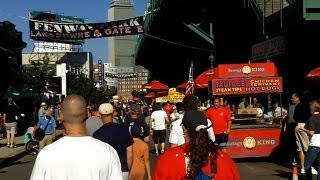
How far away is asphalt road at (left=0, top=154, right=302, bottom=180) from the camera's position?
13552 mm

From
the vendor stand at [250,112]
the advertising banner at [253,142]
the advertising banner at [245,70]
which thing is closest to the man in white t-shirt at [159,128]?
the vendor stand at [250,112]

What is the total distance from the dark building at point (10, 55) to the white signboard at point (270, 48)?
2449cm

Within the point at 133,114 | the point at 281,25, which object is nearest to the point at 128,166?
the point at 133,114

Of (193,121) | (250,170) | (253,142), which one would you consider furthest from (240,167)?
(193,121)

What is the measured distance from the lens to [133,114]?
43.4 ft

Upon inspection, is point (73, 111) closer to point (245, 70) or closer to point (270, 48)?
point (245, 70)

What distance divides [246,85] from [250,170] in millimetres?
2982

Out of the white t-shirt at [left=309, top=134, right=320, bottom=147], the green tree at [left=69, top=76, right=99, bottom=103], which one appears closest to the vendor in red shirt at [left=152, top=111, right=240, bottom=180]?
the white t-shirt at [left=309, top=134, right=320, bottom=147]

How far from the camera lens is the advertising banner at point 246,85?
16.7 m

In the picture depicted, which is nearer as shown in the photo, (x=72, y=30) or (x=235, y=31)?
(x=235, y=31)

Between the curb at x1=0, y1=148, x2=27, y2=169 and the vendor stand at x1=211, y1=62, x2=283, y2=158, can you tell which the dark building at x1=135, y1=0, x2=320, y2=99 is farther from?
the curb at x1=0, y1=148, x2=27, y2=169

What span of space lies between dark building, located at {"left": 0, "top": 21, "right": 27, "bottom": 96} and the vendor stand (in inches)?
1133

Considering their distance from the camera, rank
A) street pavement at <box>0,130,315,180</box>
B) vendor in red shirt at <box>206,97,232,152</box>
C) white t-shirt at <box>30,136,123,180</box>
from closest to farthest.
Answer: white t-shirt at <box>30,136,123,180</box>, street pavement at <box>0,130,315,180</box>, vendor in red shirt at <box>206,97,232,152</box>

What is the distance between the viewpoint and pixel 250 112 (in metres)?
17.0
